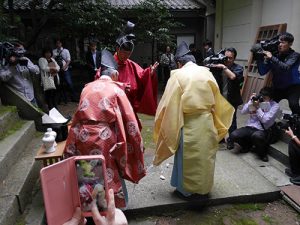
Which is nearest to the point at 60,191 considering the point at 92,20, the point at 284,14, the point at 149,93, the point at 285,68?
the point at 149,93

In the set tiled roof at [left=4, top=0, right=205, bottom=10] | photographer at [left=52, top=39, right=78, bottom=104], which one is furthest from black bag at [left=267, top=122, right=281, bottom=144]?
tiled roof at [left=4, top=0, right=205, bottom=10]

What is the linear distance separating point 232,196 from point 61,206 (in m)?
2.67

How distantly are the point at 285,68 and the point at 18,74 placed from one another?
458cm

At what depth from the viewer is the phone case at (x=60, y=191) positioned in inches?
69.6

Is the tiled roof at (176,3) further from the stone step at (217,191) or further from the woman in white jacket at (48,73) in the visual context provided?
the stone step at (217,191)

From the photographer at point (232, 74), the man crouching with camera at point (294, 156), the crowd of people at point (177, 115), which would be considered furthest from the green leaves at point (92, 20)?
the man crouching with camera at point (294, 156)

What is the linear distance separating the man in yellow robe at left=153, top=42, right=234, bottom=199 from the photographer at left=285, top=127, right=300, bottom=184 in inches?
44.9

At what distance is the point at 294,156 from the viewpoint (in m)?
4.23

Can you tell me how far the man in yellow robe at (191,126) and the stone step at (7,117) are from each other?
238 cm

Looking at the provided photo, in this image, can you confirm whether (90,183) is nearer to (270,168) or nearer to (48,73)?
(270,168)

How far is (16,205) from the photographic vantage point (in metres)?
3.21

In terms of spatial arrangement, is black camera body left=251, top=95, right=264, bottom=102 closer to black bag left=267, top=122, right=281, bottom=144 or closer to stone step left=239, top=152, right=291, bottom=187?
black bag left=267, top=122, right=281, bottom=144

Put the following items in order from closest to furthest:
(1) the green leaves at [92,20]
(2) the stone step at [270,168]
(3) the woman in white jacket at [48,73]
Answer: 1. (2) the stone step at [270,168]
2. (3) the woman in white jacket at [48,73]
3. (1) the green leaves at [92,20]

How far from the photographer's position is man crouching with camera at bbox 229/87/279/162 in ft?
16.3
